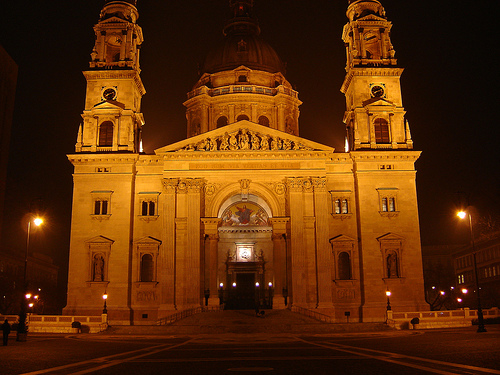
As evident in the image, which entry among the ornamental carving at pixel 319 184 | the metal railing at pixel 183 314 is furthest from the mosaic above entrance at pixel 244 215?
the metal railing at pixel 183 314

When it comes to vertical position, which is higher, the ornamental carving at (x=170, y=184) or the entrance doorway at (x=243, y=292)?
the ornamental carving at (x=170, y=184)

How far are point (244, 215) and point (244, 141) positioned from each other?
13.0 metres

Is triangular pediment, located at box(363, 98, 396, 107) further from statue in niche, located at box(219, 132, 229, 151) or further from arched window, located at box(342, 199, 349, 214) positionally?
statue in niche, located at box(219, 132, 229, 151)

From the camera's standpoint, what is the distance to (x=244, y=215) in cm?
5947

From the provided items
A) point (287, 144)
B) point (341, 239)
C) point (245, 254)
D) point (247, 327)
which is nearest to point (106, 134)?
point (287, 144)

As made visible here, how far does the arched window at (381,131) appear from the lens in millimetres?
49562

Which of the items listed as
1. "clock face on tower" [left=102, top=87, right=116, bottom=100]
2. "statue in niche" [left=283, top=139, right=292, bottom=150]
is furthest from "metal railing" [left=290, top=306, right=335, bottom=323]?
"clock face on tower" [left=102, top=87, right=116, bottom=100]

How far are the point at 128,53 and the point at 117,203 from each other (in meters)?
13.9

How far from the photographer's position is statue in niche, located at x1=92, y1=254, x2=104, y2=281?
45.9 m

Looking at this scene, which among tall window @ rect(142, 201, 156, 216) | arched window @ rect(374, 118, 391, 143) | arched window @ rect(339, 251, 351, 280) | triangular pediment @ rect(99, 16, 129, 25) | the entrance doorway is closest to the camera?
arched window @ rect(339, 251, 351, 280)

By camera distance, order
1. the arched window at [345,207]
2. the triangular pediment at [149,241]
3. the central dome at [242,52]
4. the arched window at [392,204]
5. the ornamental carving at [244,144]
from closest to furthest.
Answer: the triangular pediment at [149,241]
the arched window at [392,204]
the arched window at [345,207]
the ornamental carving at [244,144]
the central dome at [242,52]

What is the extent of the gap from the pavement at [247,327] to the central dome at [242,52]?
3450 cm

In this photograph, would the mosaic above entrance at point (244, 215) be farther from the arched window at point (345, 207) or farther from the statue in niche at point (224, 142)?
the arched window at point (345, 207)

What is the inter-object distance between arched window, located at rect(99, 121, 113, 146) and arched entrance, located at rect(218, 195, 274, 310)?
14084 mm
